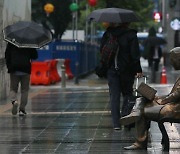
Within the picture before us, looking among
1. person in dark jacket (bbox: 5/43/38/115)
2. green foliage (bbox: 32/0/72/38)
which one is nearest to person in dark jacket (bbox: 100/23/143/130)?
person in dark jacket (bbox: 5/43/38/115)

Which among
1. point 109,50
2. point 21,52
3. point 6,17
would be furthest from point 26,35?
point 6,17

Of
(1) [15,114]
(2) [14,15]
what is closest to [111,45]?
(1) [15,114]

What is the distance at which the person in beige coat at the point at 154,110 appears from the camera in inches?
328

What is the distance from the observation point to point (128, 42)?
10641 mm

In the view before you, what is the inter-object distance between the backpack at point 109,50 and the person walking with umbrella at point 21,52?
8.88ft

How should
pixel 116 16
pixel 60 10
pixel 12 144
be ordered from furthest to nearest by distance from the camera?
pixel 60 10 < pixel 116 16 < pixel 12 144

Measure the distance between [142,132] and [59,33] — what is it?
4986cm

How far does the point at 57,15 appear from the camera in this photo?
56344mm

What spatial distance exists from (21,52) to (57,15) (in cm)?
4365

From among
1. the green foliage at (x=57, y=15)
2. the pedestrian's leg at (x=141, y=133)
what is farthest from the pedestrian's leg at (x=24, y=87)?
the green foliage at (x=57, y=15)

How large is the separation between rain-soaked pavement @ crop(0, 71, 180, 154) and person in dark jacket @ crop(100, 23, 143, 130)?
548 mm

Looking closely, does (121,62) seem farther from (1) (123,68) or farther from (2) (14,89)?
(2) (14,89)

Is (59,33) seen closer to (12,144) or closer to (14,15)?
(14,15)

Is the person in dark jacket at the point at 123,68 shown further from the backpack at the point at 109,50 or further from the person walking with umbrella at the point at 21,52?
the person walking with umbrella at the point at 21,52
